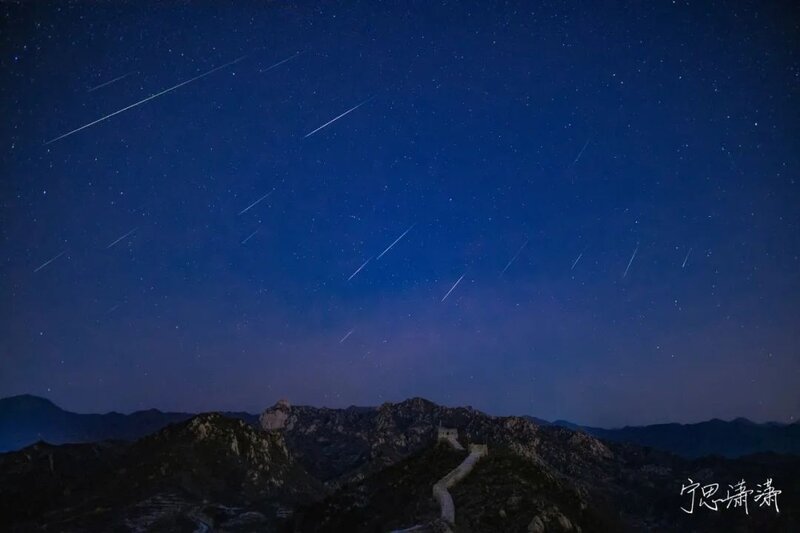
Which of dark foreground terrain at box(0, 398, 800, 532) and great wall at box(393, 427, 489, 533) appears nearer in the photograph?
great wall at box(393, 427, 489, 533)

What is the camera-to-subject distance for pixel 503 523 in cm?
5788

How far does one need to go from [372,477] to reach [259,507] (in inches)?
2436

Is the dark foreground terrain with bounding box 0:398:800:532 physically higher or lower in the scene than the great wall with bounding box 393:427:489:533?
lower

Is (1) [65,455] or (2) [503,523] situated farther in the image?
(1) [65,455]

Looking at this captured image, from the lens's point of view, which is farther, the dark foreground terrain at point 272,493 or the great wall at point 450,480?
the dark foreground terrain at point 272,493

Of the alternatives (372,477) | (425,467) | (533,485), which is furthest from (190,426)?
(533,485)

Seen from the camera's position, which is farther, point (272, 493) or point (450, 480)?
point (272, 493)

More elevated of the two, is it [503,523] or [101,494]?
[503,523]

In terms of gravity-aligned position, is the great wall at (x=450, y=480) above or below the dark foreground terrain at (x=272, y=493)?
above

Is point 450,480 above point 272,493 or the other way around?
above

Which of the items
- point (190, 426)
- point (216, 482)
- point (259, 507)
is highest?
point (259, 507)

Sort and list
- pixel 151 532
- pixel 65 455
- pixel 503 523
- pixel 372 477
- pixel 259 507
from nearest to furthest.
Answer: pixel 503 523 < pixel 372 477 < pixel 151 532 < pixel 259 507 < pixel 65 455

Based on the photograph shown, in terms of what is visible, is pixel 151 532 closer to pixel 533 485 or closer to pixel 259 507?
pixel 259 507

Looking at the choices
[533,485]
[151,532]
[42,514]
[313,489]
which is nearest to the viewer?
[533,485]
